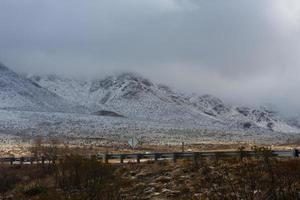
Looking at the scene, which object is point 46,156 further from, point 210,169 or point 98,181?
point 98,181

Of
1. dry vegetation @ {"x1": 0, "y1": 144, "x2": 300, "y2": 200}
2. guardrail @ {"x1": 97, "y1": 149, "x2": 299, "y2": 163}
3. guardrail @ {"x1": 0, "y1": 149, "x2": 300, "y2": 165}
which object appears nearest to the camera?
dry vegetation @ {"x1": 0, "y1": 144, "x2": 300, "y2": 200}

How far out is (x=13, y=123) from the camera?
166 metres

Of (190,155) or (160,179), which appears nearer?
(160,179)

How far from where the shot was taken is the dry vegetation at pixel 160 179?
59.2 feet

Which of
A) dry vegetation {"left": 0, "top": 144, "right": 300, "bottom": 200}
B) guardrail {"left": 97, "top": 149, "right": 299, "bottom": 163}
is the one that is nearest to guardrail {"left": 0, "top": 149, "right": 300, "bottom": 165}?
guardrail {"left": 97, "top": 149, "right": 299, "bottom": 163}

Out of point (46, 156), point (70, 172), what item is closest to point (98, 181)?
point (70, 172)

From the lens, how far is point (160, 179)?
30125mm

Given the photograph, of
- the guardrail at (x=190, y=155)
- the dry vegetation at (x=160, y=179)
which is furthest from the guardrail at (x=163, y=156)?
the dry vegetation at (x=160, y=179)

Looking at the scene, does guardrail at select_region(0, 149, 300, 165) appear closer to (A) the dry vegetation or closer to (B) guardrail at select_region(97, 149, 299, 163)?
(B) guardrail at select_region(97, 149, 299, 163)

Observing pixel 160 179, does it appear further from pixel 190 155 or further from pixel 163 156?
pixel 163 156

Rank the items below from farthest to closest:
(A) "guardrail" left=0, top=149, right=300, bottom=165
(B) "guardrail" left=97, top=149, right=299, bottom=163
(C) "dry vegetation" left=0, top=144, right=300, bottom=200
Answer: (A) "guardrail" left=0, top=149, right=300, bottom=165, (B) "guardrail" left=97, top=149, right=299, bottom=163, (C) "dry vegetation" left=0, top=144, right=300, bottom=200

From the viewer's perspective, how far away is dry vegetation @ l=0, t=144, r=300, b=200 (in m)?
18.0

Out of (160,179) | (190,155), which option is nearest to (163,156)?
(190,155)

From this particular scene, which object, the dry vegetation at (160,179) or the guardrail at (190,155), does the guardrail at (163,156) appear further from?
the dry vegetation at (160,179)
